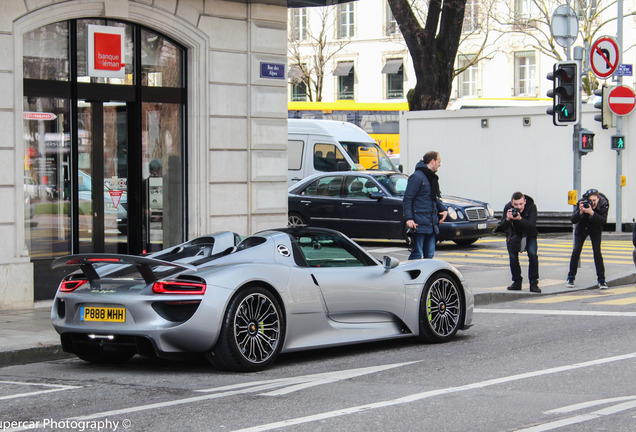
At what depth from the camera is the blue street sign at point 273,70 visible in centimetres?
1461

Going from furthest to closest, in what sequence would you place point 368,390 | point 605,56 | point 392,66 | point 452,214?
point 392,66
point 452,214
point 605,56
point 368,390

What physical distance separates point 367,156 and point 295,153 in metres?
2.19

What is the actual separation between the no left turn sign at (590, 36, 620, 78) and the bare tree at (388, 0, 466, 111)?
8.81 meters

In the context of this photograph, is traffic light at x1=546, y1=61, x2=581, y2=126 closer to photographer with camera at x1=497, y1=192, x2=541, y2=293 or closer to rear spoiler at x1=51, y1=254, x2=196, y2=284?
photographer with camera at x1=497, y1=192, x2=541, y2=293

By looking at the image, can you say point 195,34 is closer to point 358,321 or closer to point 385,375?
point 358,321

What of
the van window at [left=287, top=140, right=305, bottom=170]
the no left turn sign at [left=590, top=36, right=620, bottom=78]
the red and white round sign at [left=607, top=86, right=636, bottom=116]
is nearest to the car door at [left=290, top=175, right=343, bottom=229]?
the van window at [left=287, top=140, right=305, bottom=170]

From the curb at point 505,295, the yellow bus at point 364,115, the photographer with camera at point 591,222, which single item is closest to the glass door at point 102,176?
the curb at point 505,295

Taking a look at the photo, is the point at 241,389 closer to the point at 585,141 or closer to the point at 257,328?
the point at 257,328

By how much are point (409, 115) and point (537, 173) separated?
3.78 m

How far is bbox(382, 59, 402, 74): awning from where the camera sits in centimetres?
5797

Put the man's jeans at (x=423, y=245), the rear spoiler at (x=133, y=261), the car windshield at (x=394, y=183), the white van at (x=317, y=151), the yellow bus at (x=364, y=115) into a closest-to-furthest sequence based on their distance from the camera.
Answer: the rear spoiler at (x=133, y=261) < the man's jeans at (x=423, y=245) < the car windshield at (x=394, y=183) < the white van at (x=317, y=151) < the yellow bus at (x=364, y=115)

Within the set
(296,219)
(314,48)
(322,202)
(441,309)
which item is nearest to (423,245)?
(441,309)

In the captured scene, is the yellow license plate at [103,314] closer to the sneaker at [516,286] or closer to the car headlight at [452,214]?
the sneaker at [516,286]

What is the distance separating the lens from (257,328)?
26.2ft
